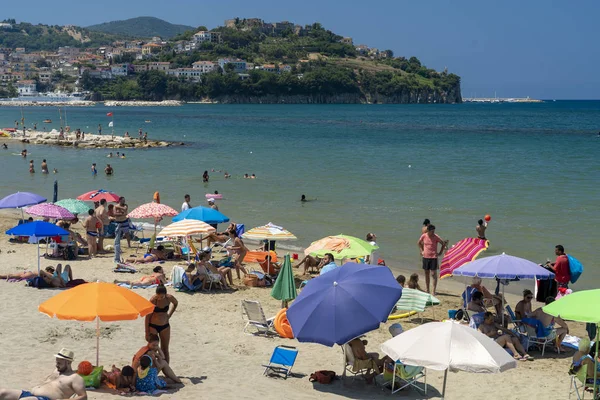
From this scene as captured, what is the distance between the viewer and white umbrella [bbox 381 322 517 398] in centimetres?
706

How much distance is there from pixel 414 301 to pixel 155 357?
15.2 ft

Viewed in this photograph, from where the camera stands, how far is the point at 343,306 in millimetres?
8172

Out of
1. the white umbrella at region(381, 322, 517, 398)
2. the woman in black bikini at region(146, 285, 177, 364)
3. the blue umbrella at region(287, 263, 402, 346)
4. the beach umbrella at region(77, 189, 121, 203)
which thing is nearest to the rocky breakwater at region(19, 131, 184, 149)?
the beach umbrella at region(77, 189, 121, 203)

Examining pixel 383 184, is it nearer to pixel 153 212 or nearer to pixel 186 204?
pixel 186 204

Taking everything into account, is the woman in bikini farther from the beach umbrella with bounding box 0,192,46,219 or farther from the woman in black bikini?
the beach umbrella with bounding box 0,192,46,219

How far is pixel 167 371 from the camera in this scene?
845 cm

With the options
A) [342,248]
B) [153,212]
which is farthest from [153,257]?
[342,248]

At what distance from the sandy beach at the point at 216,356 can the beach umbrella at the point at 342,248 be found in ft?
4.73

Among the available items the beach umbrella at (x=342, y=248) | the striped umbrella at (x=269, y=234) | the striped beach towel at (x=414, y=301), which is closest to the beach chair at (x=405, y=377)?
the striped beach towel at (x=414, y=301)

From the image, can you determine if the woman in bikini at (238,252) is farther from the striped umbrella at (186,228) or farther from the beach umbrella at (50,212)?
the beach umbrella at (50,212)

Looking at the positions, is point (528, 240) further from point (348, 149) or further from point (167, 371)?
point (348, 149)

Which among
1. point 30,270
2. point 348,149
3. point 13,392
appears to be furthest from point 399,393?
point 348,149

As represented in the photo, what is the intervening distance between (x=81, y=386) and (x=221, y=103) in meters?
193

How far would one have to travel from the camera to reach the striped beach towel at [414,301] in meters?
11.3
